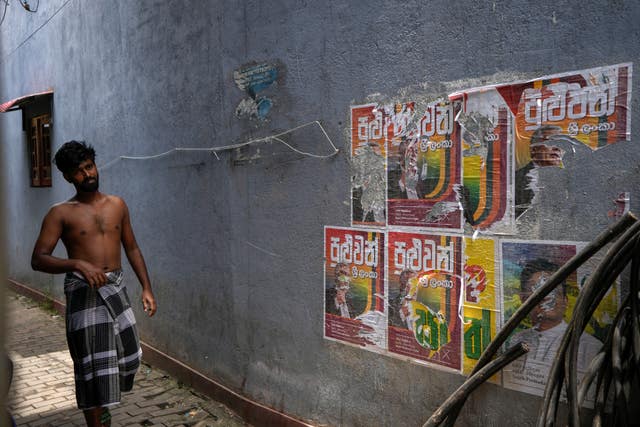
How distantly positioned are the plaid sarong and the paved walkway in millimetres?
461

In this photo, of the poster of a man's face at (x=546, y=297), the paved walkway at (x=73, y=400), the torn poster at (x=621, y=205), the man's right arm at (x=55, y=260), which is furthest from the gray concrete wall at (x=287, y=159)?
the man's right arm at (x=55, y=260)

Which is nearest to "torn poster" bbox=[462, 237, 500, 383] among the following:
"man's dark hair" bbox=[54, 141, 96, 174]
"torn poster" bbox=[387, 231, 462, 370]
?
"torn poster" bbox=[387, 231, 462, 370]

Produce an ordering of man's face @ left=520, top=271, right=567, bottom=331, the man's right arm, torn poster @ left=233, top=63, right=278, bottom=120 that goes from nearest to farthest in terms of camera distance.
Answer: man's face @ left=520, top=271, right=567, bottom=331, the man's right arm, torn poster @ left=233, top=63, right=278, bottom=120

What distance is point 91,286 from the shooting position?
3.21 m

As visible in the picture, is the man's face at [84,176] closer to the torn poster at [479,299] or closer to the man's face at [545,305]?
the torn poster at [479,299]

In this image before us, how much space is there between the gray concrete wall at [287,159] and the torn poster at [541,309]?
7 cm

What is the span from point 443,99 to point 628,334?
130 cm

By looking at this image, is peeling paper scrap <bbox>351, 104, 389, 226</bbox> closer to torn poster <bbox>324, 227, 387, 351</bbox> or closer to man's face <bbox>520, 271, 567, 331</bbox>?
torn poster <bbox>324, 227, 387, 351</bbox>

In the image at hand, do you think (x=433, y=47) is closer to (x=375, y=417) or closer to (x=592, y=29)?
(x=592, y=29)

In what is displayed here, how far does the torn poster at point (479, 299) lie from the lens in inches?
91.9

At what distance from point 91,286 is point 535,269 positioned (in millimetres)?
2538

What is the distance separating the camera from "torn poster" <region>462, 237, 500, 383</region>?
233 centimetres

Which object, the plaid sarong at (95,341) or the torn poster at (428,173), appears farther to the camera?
the plaid sarong at (95,341)

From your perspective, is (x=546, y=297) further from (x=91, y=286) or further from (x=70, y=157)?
(x=70, y=157)
